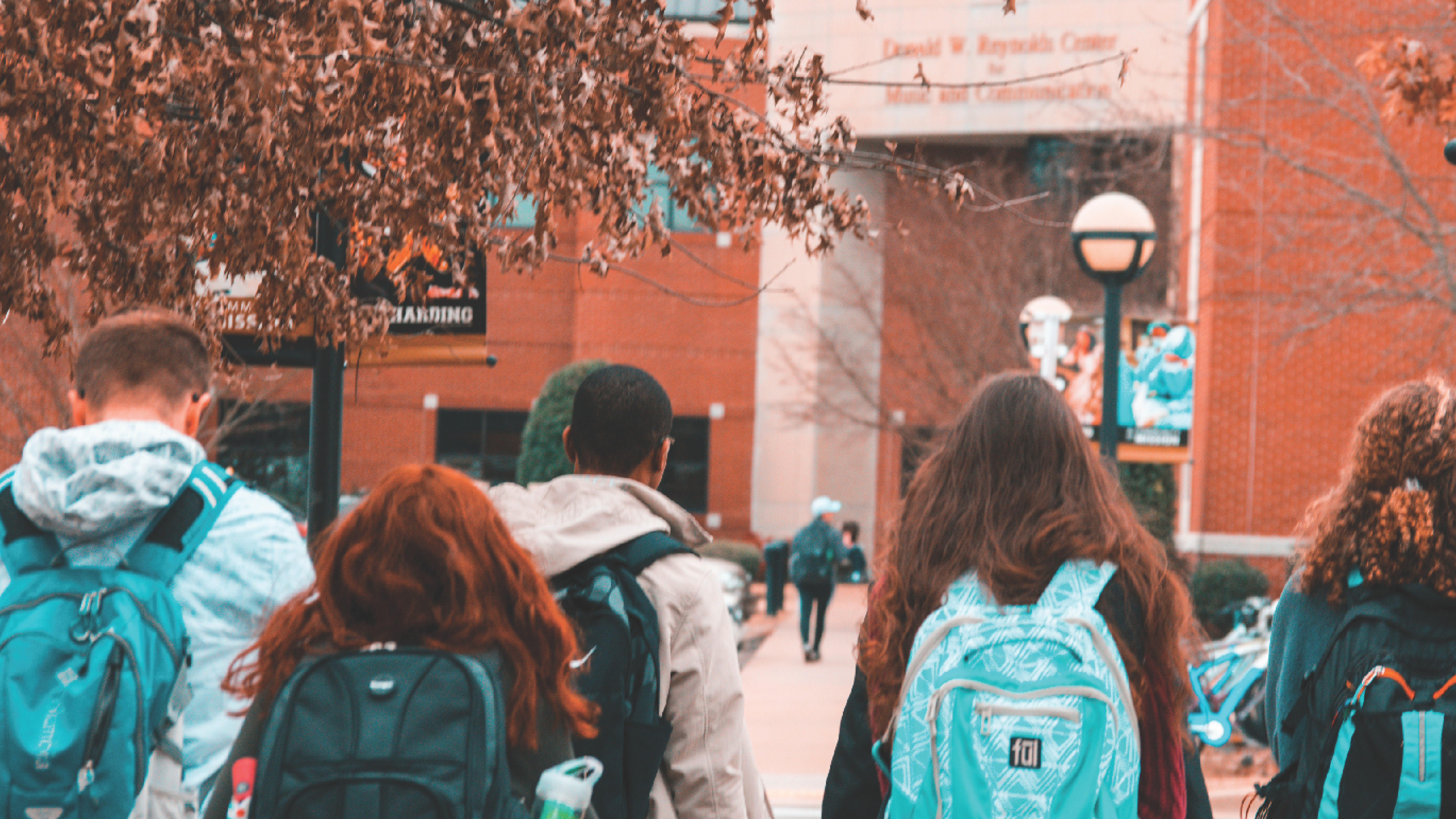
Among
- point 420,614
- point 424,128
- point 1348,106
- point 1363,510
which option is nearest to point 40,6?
point 424,128

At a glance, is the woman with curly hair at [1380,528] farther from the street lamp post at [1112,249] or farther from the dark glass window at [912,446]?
the dark glass window at [912,446]

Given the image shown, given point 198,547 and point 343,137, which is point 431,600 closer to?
point 198,547

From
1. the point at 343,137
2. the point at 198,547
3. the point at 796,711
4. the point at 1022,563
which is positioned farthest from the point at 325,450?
the point at 796,711

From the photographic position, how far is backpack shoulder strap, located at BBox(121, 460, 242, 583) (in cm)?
288

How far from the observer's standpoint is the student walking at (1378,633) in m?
3.14

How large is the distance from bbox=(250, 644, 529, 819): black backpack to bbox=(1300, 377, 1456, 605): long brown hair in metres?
2.08

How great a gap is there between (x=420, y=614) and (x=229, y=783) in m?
0.42

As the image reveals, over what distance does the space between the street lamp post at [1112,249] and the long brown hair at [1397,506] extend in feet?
19.3

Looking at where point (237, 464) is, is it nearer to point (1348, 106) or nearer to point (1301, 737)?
point (1348, 106)

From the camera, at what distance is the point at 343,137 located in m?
4.91

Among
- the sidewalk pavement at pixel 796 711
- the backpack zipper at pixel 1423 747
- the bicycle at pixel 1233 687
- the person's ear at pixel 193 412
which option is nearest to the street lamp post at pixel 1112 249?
the bicycle at pixel 1233 687

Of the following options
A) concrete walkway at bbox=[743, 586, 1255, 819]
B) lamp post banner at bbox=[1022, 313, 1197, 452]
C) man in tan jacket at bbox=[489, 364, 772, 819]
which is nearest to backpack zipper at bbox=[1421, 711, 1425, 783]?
man in tan jacket at bbox=[489, 364, 772, 819]

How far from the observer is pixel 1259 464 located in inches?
825

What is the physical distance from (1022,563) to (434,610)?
112 cm
